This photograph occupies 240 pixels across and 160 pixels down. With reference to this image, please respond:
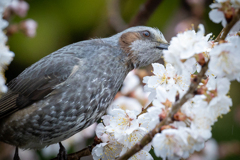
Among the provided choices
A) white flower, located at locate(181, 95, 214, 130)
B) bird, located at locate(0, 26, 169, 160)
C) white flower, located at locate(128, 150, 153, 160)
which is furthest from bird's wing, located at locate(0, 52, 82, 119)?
white flower, located at locate(181, 95, 214, 130)

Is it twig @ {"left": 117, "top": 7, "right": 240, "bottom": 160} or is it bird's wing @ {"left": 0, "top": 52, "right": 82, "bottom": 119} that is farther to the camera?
bird's wing @ {"left": 0, "top": 52, "right": 82, "bottom": 119}

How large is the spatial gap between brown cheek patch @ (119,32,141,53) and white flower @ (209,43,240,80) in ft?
4.28

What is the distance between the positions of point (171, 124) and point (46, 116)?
110cm

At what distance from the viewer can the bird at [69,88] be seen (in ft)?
6.90

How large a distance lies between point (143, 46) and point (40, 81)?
0.83 m

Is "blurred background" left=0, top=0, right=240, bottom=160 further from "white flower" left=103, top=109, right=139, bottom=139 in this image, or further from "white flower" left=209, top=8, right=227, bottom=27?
"white flower" left=209, top=8, right=227, bottom=27

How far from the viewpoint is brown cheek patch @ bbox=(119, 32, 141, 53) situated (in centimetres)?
244

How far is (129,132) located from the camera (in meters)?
1.51

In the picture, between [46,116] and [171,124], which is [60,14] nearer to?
[46,116]

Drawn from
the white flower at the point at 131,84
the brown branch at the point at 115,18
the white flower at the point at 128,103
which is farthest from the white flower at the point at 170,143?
the brown branch at the point at 115,18

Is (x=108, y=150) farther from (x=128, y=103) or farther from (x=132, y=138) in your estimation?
(x=128, y=103)

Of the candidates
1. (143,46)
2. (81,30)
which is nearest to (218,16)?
(143,46)

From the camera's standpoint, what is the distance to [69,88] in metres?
2.13

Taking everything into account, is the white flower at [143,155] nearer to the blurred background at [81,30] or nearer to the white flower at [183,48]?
the white flower at [183,48]
